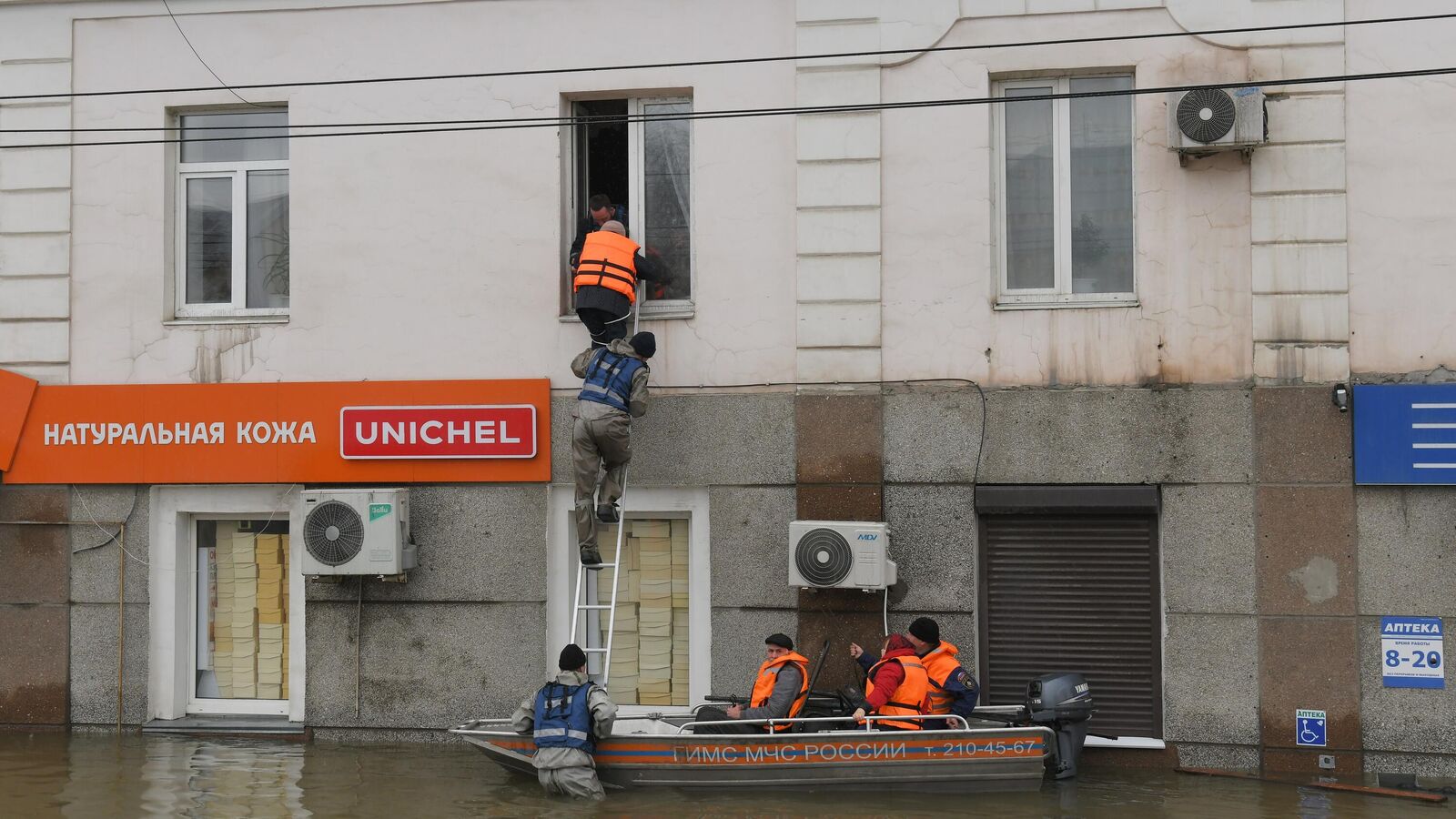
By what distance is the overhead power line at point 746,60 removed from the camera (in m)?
10.7

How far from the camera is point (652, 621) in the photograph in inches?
467

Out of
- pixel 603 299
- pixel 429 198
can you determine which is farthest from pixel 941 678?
pixel 429 198

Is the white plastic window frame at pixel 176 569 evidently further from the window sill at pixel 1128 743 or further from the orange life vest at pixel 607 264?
the window sill at pixel 1128 743

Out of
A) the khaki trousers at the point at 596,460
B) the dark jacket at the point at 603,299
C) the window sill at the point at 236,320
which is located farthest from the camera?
the window sill at the point at 236,320

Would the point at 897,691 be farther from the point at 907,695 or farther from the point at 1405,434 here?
the point at 1405,434

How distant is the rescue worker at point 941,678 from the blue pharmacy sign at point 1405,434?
3294 millimetres

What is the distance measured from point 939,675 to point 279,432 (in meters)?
5.77

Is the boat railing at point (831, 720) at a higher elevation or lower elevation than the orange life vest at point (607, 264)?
lower

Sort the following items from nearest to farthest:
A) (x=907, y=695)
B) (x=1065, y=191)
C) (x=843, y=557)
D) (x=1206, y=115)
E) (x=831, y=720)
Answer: (x=831, y=720), (x=907, y=695), (x=1206, y=115), (x=843, y=557), (x=1065, y=191)

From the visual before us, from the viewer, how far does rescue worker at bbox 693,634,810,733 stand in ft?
33.3

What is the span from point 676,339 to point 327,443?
119 inches

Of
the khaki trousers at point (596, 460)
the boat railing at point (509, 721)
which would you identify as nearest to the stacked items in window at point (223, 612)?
the boat railing at point (509, 721)

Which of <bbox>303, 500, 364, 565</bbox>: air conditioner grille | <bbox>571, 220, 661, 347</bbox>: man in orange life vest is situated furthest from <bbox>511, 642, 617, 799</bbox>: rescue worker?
<bbox>571, 220, 661, 347</bbox>: man in orange life vest

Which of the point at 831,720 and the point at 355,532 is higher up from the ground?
the point at 355,532
